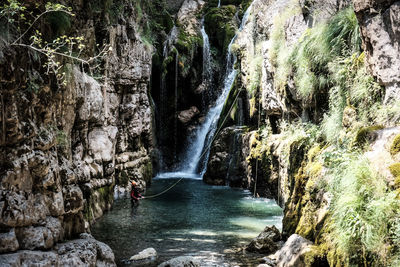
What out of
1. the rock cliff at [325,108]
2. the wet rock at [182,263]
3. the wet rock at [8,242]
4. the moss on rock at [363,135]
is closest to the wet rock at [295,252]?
the rock cliff at [325,108]

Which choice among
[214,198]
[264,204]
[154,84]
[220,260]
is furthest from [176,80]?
[220,260]

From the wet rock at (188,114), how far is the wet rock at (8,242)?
57.9 ft

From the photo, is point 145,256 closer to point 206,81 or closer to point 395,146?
point 395,146

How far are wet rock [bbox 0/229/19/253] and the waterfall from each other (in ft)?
50.6

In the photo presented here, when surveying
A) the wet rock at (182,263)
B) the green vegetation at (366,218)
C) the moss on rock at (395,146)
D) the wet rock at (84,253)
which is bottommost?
the wet rock at (182,263)

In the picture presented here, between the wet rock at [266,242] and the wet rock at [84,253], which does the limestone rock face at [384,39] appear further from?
the wet rock at [84,253]

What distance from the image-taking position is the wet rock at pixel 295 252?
530 cm

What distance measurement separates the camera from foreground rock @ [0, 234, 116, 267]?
16.4 ft

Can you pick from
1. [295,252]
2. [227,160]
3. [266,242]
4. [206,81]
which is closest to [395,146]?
[295,252]

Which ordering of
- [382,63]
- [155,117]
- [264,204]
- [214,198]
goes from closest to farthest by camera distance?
1. [382,63]
2. [264,204]
3. [214,198]
4. [155,117]

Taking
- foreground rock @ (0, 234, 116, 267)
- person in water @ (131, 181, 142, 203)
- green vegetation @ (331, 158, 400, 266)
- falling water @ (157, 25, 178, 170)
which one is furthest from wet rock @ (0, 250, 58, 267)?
falling water @ (157, 25, 178, 170)

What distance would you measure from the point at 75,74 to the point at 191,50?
15.0 m

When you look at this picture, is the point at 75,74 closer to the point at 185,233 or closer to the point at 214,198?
the point at 185,233

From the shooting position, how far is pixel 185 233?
367 inches
